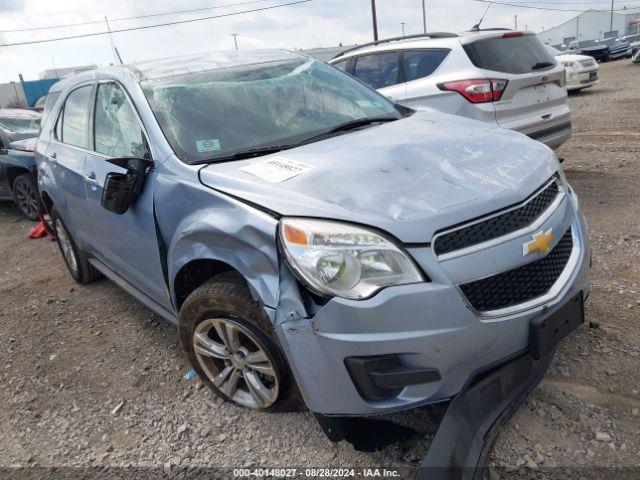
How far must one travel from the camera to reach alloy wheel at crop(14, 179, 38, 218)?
7414 mm

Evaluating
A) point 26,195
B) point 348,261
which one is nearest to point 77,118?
point 348,261

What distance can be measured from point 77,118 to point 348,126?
216 cm

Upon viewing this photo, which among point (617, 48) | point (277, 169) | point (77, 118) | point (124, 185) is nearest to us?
point (277, 169)

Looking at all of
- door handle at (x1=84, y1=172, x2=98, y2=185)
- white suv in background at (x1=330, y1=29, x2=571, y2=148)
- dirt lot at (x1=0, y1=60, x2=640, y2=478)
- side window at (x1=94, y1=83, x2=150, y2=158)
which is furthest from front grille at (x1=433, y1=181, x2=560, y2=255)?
white suv in background at (x1=330, y1=29, x2=571, y2=148)

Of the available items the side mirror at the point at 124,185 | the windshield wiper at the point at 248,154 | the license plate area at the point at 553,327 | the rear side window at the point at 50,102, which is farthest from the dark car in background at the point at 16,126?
the license plate area at the point at 553,327

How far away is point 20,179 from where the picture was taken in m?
7.50

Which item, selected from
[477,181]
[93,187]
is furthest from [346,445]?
[93,187]

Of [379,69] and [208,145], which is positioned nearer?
[208,145]

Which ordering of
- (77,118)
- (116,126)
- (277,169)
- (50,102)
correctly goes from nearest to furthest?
(277,169) < (116,126) < (77,118) < (50,102)

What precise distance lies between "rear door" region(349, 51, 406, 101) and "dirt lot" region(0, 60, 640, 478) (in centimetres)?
267

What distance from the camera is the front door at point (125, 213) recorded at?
2965 mm

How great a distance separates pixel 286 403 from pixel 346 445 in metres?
0.33

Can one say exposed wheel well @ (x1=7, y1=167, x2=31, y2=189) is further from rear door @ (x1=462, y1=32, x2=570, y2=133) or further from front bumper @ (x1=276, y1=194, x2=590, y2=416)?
front bumper @ (x1=276, y1=194, x2=590, y2=416)

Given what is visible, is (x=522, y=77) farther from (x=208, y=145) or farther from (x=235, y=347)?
(x=235, y=347)
